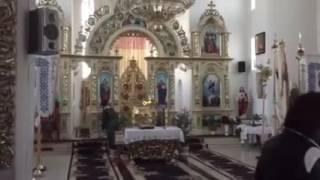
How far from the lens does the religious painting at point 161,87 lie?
19.9 meters

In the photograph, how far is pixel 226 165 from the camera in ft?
40.6

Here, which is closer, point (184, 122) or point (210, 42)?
point (184, 122)

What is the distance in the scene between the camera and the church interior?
1409cm

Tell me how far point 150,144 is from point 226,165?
2.18 m

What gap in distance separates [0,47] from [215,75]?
1637cm

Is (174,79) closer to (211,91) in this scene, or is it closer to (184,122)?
(211,91)

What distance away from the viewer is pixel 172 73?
1989 centimetres

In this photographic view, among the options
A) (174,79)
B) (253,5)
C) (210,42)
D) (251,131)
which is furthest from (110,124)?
(253,5)

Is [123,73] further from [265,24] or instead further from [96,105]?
[265,24]

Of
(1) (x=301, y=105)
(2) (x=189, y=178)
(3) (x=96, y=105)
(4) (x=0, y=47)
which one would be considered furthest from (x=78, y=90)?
(1) (x=301, y=105)

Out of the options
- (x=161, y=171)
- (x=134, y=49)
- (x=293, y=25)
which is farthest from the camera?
(x=134, y=49)

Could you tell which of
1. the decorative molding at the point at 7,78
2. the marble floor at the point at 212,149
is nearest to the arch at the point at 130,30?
the marble floor at the point at 212,149

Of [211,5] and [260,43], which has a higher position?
[211,5]

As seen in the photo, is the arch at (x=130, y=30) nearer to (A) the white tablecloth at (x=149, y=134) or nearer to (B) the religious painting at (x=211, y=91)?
(B) the religious painting at (x=211, y=91)
